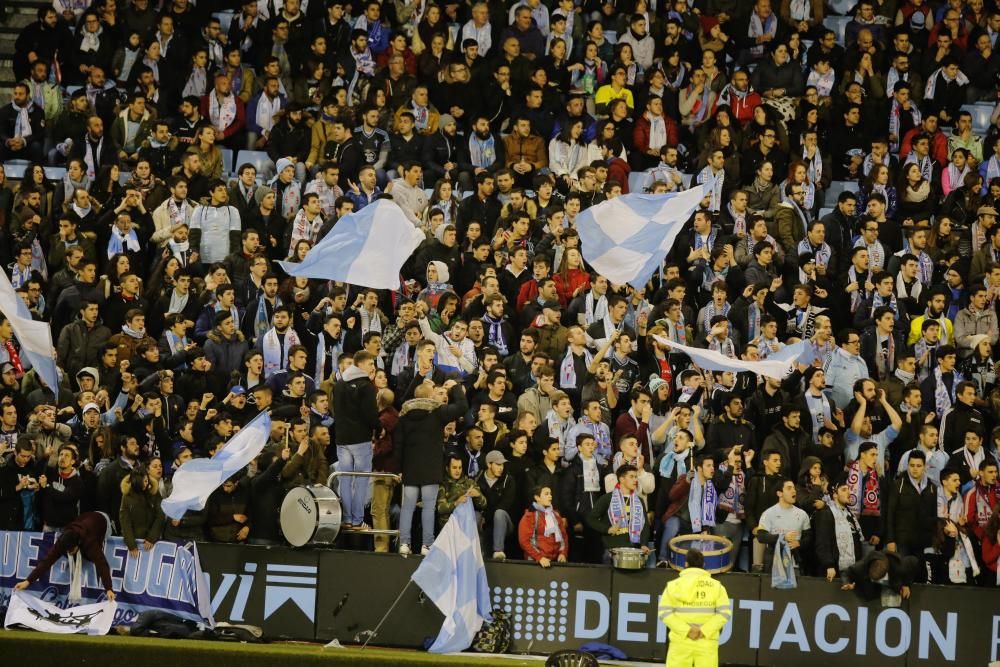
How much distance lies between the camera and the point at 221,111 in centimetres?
2353

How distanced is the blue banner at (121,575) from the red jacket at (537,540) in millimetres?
3300

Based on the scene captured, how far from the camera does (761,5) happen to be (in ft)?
84.3

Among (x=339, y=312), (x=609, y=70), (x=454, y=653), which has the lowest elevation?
(x=454, y=653)

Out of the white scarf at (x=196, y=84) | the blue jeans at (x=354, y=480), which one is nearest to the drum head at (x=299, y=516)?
the blue jeans at (x=354, y=480)

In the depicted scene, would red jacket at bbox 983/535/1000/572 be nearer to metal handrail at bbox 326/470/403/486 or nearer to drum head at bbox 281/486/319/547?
metal handrail at bbox 326/470/403/486

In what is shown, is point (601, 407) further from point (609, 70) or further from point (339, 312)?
point (609, 70)

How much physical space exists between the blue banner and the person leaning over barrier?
5.16 meters

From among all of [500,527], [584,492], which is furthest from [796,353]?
[500,527]

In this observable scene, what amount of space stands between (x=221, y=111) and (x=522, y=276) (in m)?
5.47

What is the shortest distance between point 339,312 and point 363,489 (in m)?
2.71

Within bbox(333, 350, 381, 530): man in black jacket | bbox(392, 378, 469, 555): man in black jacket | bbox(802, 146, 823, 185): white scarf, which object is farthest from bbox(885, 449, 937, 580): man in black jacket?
bbox(802, 146, 823, 185): white scarf

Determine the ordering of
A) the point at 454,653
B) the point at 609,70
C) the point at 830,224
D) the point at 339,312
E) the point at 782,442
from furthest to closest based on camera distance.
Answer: the point at 609,70, the point at 830,224, the point at 339,312, the point at 782,442, the point at 454,653

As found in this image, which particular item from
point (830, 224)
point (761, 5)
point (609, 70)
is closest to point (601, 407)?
point (830, 224)

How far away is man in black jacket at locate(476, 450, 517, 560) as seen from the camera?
17.8 metres
